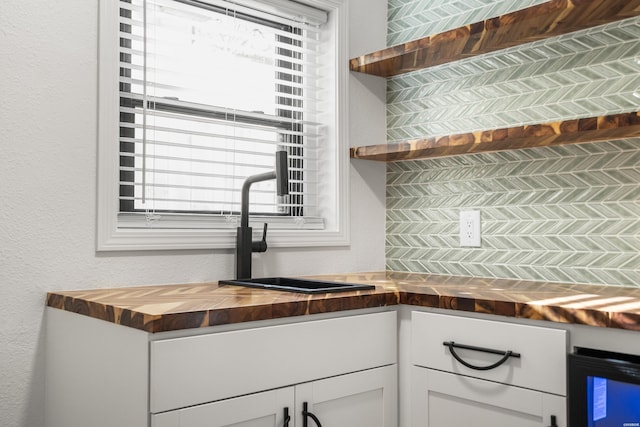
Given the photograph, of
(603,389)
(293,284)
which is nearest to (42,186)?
(293,284)

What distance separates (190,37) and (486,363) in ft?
4.86

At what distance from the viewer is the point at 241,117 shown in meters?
2.32

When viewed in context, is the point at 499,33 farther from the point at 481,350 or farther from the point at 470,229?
the point at 481,350

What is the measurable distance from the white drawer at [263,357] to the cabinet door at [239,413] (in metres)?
0.02

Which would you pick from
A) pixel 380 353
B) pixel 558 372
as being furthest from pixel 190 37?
pixel 558 372

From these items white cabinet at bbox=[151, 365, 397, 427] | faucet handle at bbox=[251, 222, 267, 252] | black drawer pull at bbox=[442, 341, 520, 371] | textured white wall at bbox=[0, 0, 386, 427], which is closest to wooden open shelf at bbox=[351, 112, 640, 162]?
faucet handle at bbox=[251, 222, 267, 252]

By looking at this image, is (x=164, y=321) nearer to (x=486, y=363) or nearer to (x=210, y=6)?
(x=486, y=363)

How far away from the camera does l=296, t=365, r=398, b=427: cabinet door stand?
1.64 metres

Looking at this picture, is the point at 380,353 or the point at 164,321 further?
the point at 380,353

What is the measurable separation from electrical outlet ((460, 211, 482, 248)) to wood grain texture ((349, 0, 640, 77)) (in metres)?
0.62

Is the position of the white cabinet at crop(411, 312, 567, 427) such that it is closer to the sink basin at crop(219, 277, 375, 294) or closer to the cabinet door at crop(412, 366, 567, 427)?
the cabinet door at crop(412, 366, 567, 427)

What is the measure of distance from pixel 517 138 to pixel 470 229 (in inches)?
20.0

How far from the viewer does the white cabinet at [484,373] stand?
4.97ft

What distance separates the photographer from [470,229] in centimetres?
238
